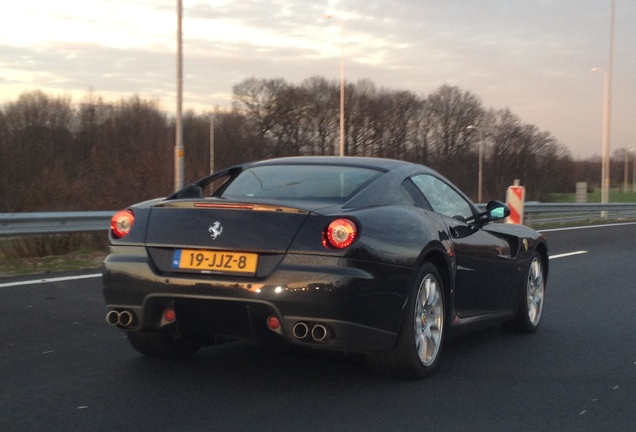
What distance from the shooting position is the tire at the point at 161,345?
5.79 meters

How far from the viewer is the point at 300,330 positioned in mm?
4848

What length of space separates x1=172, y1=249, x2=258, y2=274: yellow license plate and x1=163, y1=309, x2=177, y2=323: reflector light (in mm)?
253

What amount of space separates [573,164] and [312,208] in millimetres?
75357

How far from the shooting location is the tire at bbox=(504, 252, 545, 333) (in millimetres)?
7395

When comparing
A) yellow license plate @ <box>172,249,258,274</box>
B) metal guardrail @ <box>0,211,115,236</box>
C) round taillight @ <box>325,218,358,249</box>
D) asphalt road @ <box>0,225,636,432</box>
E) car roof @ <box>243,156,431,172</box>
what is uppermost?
car roof @ <box>243,156,431,172</box>

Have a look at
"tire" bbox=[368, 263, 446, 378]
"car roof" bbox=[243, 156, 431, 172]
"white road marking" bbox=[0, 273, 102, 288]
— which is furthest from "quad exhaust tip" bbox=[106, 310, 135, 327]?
"white road marking" bbox=[0, 273, 102, 288]

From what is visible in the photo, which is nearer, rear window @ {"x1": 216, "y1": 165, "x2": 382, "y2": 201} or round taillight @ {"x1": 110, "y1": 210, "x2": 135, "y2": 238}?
round taillight @ {"x1": 110, "y1": 210, "x2": 135, "y2": 238}

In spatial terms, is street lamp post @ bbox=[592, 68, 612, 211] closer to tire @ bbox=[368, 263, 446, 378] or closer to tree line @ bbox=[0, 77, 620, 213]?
tree line @ bbox=[0, 77, 620, 213]

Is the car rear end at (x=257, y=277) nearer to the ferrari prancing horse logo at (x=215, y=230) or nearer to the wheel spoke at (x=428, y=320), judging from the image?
the ferrari prancing horse logo at (x=215, y=230)

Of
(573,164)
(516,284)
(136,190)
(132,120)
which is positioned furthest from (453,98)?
(516,284)

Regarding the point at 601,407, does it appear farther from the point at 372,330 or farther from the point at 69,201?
the point at 69,201

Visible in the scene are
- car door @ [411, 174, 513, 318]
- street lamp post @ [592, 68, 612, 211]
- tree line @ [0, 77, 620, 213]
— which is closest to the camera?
car door @ [411, 174, 513, 318]

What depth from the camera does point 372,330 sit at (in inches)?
197

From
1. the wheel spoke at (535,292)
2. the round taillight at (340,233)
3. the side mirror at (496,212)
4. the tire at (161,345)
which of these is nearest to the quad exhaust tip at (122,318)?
the tire at (161,345)
